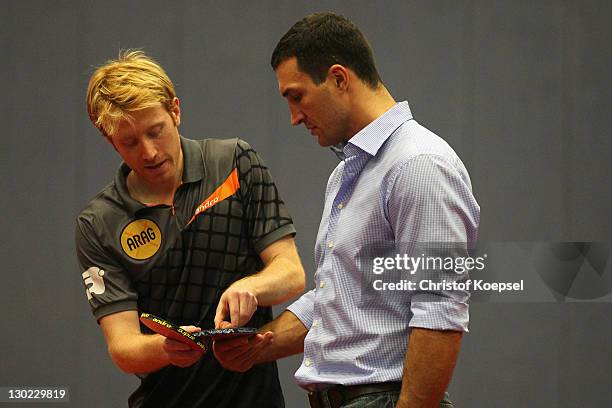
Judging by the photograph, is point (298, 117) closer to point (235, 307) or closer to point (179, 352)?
point (235, 307)

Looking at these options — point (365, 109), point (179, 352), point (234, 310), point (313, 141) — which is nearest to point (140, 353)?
point (179, 352)

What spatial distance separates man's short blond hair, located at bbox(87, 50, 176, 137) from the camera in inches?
89.3

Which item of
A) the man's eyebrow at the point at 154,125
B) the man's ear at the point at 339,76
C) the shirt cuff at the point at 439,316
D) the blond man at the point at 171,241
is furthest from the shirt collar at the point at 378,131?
the man's eyebrow at the point at 154,125

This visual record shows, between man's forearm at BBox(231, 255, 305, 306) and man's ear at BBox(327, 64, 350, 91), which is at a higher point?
man's ear at BBox(327, 64, 350, 91)

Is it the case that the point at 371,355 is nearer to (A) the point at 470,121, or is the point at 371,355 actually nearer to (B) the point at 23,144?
(A) the point at 470,121

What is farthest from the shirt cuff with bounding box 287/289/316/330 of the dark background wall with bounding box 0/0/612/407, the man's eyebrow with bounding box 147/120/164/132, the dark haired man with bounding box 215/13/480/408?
the dark background wall with bounding box 0/0/612/407

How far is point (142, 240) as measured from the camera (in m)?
2.34

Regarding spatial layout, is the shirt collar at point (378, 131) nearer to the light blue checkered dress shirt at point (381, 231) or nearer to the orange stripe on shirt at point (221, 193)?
the light blue checkered dress shirt at point (381, 231)

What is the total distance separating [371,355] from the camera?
1.71m

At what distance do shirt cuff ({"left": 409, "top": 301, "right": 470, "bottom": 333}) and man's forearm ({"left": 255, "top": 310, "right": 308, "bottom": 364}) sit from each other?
0.52m

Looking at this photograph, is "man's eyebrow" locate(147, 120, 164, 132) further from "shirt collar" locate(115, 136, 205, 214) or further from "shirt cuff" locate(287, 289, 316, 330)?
"shirt cuff" locate(287, 289, 316, 330)

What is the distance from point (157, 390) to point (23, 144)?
6.07 ft

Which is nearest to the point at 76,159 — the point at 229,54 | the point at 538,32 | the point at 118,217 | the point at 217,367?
the point at 229,54

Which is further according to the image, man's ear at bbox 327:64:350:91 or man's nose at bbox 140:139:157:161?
man's nose at bbox 140:139:157:161
